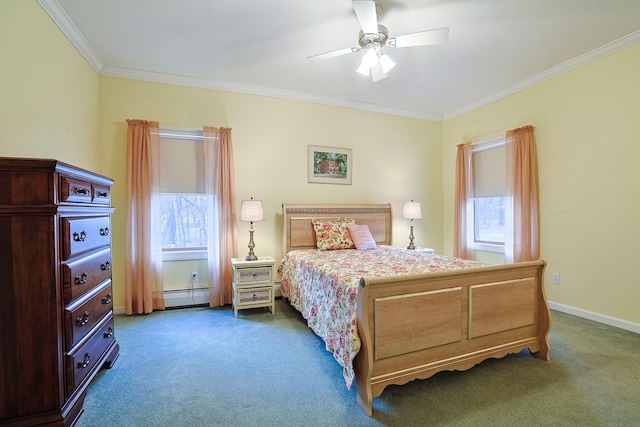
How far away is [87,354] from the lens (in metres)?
1.77

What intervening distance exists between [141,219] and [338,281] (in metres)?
2.56

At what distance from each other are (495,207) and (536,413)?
3217 mm

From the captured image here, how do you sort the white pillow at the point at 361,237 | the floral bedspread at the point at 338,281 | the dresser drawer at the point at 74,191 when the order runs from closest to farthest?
1. the dresser drawer at the point at 74,191
2. the floral bedspread at the point at 338,281
3. the white pillow at the point at 361,237

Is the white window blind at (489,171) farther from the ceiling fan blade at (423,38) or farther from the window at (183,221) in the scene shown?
the window at (183,221)

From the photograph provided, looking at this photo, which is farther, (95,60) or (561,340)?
(95,60)

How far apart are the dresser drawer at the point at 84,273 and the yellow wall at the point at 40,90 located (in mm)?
929

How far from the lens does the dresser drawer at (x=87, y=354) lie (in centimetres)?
157

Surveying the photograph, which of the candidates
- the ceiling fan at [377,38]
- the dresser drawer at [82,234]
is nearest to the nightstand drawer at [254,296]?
the dresser drawer at [82,234]

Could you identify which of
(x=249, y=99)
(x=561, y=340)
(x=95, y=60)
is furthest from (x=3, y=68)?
(x=561, y=340)

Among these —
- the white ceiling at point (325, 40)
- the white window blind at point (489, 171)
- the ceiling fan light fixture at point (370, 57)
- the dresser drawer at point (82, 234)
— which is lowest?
the dresser drawer at point (82, 234)

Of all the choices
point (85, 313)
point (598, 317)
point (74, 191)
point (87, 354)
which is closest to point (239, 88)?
point (74, 191)

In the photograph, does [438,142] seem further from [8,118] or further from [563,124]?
[8,118]

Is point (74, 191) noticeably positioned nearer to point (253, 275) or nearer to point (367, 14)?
point (253, 275)

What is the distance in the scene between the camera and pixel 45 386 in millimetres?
1442
